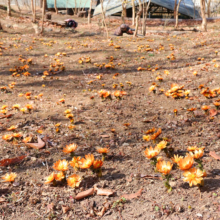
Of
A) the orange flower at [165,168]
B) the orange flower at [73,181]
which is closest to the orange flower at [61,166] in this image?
the orange flower at [73,181]

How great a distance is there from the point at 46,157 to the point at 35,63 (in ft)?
20.1

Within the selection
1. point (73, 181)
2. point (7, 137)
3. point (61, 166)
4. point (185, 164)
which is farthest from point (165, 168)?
point (7, 137)

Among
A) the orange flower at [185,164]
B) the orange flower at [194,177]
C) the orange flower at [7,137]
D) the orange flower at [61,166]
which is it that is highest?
the orange flower at [185,164]

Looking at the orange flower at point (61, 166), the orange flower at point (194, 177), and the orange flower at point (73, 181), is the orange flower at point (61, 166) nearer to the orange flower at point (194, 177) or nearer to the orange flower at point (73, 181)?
the orange flower at point (73, 181)

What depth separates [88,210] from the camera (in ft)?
6.99

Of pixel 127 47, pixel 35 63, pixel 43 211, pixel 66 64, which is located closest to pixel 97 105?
pixel 43 211

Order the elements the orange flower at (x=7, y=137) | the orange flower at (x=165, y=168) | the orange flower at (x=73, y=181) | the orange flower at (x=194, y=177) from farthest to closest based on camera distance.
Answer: the orange flower at (x=7, y=137)
the orange flower at (x=73, y=181)
the orange flower at (x=165, y=168)
the orange flower at (x=194, y=177)

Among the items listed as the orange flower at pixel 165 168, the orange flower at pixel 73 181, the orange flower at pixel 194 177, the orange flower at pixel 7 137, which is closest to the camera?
the orange flower at pixel 194 177

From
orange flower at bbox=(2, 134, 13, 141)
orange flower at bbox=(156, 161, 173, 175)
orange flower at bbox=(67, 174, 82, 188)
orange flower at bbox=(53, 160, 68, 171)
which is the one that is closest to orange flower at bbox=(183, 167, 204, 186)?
orange flower at bbox=(156, 161, 173, 175)

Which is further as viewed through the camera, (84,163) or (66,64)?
(66,64)

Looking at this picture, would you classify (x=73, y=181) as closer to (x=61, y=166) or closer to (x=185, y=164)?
(x=61, y=166)

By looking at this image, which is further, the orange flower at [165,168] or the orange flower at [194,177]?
the orange flower at [165,168]

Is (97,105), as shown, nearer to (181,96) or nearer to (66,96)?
(66,96)

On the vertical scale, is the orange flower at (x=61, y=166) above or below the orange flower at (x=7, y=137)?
above
